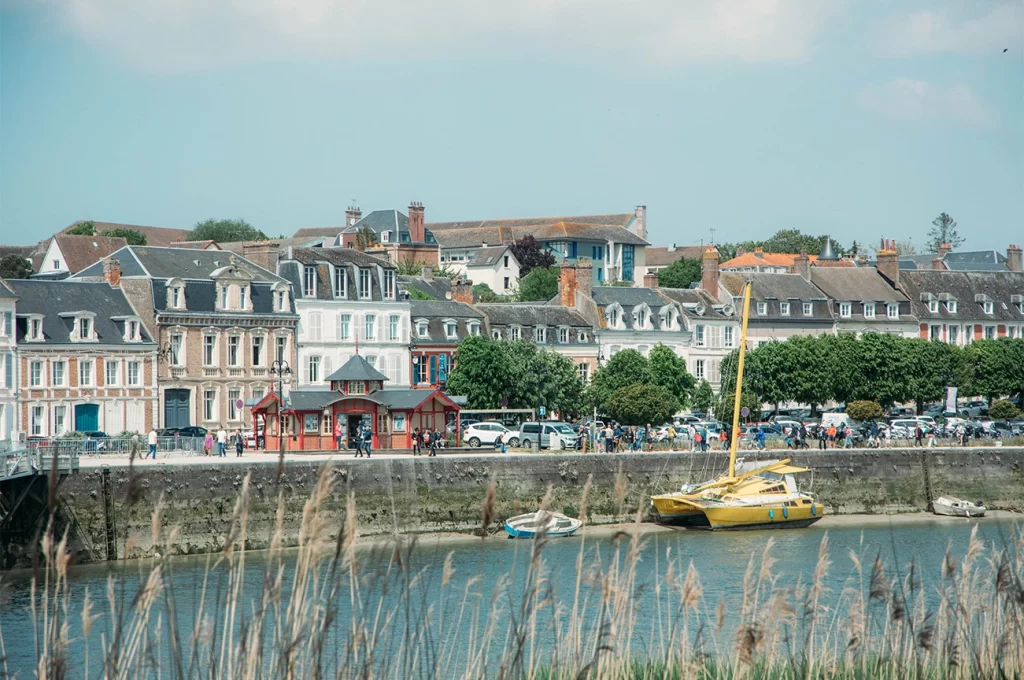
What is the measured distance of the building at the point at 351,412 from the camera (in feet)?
165

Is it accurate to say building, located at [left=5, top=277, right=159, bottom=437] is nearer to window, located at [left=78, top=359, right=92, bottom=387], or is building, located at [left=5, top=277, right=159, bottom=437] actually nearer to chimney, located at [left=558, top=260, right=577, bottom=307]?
window, located at [left=78, top=359, right=92, bottom=387]

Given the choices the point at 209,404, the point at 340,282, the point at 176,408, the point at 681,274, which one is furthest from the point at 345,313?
the point at 681,274

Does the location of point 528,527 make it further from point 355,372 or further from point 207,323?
point 207,323

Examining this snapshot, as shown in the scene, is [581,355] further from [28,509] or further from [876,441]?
[28,509]

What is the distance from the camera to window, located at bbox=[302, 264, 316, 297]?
63812 millimetres

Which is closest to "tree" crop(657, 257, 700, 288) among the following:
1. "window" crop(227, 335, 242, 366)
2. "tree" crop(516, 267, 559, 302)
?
"tree" crop(516, 267, 559, 302)

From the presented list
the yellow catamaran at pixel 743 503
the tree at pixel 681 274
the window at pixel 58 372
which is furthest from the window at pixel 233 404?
the tree at pixel 681 274

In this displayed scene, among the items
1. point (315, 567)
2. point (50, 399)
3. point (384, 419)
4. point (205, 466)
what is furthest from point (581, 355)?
point (315, 567)

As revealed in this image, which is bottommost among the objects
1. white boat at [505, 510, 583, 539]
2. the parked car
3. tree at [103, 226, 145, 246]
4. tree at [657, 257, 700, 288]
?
white boat at [505, 510, 583, 539]

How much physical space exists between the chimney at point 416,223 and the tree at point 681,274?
20089mm

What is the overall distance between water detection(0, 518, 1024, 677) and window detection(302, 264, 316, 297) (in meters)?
23.8

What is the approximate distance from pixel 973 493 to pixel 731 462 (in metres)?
11.0

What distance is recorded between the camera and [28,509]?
3553cm

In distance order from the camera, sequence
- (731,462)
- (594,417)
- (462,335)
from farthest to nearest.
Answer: (462,335), (594,417), (731,462)
